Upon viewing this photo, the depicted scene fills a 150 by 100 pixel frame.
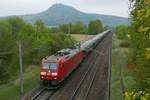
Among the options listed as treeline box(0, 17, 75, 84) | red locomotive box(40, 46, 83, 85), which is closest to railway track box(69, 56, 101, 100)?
red locomotive box(40, 46, 83, 85)

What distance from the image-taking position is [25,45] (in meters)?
41.5

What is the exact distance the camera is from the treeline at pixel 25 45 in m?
30.8

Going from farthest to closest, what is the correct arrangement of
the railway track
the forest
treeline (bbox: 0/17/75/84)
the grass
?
treeline (bbox: 0/17/75/84), the railway track, the grass, the forest

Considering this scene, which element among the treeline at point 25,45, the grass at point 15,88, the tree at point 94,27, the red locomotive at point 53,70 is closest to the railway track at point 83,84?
the red locomotive at point 53,70

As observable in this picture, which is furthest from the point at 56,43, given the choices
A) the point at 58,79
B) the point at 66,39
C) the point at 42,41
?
the point at 58,79

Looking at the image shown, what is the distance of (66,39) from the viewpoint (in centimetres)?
6544

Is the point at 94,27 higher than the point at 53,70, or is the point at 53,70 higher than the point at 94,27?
the point at 53,70

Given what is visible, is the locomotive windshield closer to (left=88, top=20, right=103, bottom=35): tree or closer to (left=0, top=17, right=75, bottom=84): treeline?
(left=0, top=17, right=75, bottom=84): treeline

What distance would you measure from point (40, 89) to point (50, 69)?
195cm

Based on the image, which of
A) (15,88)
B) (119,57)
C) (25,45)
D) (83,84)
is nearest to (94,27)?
(25,45)

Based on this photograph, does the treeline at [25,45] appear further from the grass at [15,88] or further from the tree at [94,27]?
the tree at [94,27]

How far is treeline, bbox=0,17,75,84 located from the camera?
30.8 m

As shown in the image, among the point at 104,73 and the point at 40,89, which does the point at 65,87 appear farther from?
the point at 104,73

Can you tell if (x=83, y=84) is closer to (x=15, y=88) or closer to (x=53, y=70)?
(x=53, y=70)
